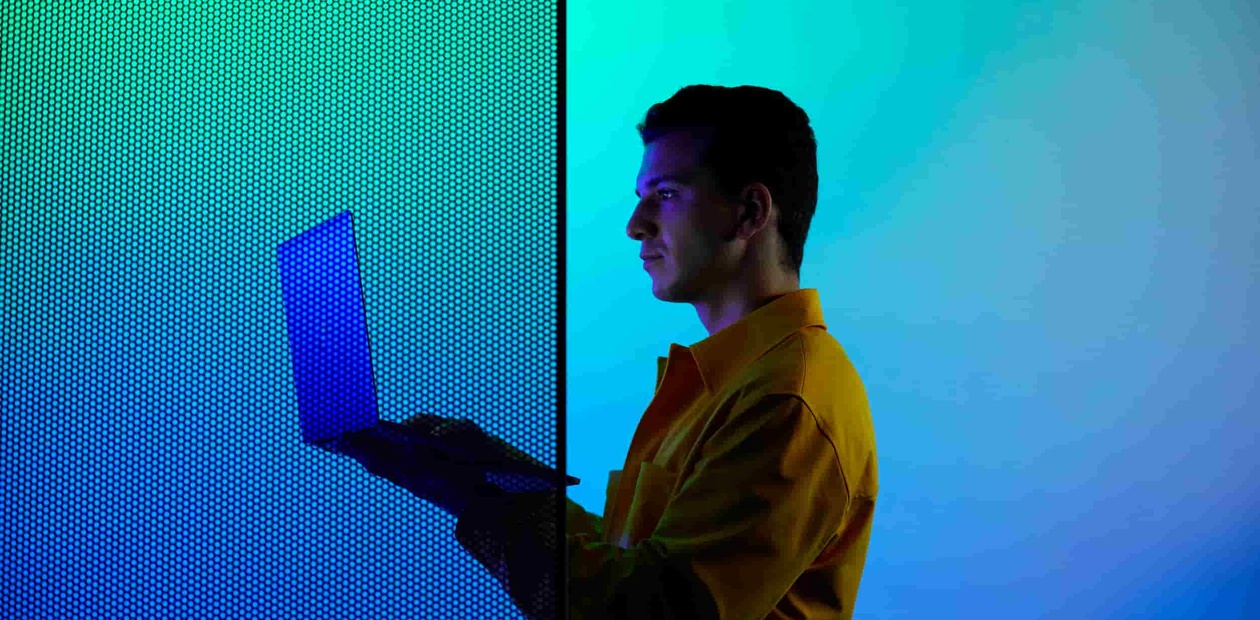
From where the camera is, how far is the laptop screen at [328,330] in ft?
1.32

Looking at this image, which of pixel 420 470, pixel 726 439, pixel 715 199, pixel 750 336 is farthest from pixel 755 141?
pixel 420 470

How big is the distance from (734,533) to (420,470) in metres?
0.30

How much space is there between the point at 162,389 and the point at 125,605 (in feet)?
0.30

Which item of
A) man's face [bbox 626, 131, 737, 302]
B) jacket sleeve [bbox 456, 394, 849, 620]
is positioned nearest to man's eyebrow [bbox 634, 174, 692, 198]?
man's face [bbox 626, 131, 737, 302]

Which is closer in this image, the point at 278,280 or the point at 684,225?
the point at 278,280

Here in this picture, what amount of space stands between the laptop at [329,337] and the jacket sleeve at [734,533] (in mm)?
214

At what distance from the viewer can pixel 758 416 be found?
72cm

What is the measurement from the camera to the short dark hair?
956 millimetres

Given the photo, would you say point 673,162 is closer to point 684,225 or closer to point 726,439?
point 684,225

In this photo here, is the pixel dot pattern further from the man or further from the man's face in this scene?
the man's face

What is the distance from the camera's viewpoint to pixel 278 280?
42cm

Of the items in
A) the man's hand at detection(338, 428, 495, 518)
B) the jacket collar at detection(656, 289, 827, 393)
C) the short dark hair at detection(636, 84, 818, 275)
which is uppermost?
the short dark hair at detection(636, 84, 818, 275)

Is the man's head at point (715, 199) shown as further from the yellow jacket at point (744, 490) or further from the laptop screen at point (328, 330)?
the laptop screen at point (328, 330)

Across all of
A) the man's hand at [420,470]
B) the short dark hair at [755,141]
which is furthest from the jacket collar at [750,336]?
the man's hand at [420,470]
